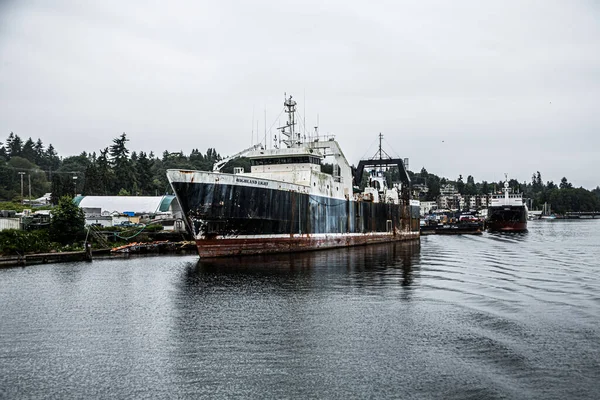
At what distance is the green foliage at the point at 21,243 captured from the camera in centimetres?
3516

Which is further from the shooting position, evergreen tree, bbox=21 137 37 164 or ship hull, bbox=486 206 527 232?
evergreen tree, bbox=21 137 37 164

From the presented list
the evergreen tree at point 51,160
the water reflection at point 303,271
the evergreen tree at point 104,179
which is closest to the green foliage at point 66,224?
the water reflection at point 303,271

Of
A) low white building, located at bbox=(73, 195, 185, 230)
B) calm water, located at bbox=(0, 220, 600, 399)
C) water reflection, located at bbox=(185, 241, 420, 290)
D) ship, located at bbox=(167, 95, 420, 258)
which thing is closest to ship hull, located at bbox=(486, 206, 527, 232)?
ship, located at bbox=(167, 95, 420, 258)

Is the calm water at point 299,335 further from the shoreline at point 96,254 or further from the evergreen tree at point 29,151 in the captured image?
the evergreen tree at point 29,151

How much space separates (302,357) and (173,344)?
4052mm

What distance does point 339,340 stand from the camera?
14.4 metres

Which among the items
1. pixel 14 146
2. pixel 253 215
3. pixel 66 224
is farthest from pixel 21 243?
pixel 14 146

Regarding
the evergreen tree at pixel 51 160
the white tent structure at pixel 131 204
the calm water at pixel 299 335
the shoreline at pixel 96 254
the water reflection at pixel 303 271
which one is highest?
the evergreen tree at pixel 51 160

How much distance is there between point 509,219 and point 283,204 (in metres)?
60.9

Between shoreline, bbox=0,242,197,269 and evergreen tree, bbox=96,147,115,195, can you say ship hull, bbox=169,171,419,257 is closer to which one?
shoreline, bbox=0,242,197,269

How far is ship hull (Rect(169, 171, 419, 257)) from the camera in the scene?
31578mm

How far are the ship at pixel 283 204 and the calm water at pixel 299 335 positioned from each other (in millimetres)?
6342

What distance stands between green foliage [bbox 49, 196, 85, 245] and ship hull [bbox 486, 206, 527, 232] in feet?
228

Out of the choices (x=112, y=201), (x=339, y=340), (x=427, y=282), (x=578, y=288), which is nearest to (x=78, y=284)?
(x=339, y=340)
